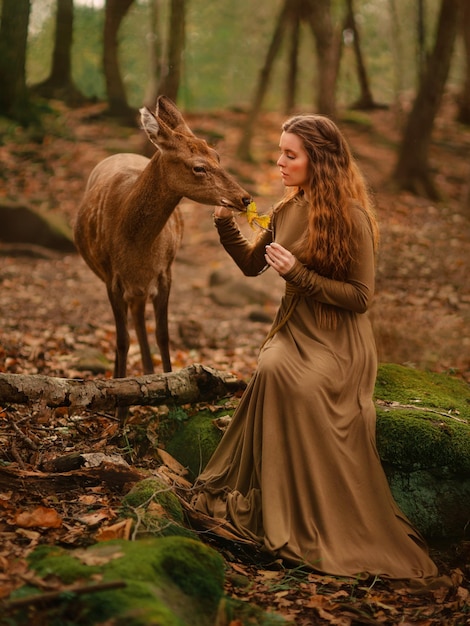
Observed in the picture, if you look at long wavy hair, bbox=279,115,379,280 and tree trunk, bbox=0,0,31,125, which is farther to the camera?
tree trunk, bbox=0,0,31,125

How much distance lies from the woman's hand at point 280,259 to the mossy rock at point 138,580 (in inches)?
66.3

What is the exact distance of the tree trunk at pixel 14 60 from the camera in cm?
1309

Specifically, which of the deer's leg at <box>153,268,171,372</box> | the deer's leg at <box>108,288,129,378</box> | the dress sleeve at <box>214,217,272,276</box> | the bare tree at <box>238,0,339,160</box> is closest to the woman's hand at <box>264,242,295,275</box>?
the dress sleeve at <box>214,217,272,276</box>

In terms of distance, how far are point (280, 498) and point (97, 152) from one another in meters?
12.8

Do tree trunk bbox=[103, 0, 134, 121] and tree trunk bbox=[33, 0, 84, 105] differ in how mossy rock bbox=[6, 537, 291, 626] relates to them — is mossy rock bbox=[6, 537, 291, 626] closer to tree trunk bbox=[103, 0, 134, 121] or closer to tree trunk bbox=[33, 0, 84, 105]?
tree trunk bbox=[103, 0, 134, 121]

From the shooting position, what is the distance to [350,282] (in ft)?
14.7

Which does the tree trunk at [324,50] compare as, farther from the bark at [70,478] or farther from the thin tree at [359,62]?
the bark at [70,478]

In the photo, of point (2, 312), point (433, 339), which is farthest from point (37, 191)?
point (433, 339)

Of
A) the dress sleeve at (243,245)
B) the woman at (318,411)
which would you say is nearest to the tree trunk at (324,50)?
A: the dress sleeve at (243,245)

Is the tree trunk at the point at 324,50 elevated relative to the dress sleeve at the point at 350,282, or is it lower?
elevated

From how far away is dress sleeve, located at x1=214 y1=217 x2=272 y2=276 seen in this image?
4945 millimetres

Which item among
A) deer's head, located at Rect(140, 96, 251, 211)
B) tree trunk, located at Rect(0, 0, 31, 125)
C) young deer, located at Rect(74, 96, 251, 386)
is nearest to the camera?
deer's head, located at Rect(140, 96, 251, 211)

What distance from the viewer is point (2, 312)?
358 inches

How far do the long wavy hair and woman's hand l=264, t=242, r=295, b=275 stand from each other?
0.22 m
